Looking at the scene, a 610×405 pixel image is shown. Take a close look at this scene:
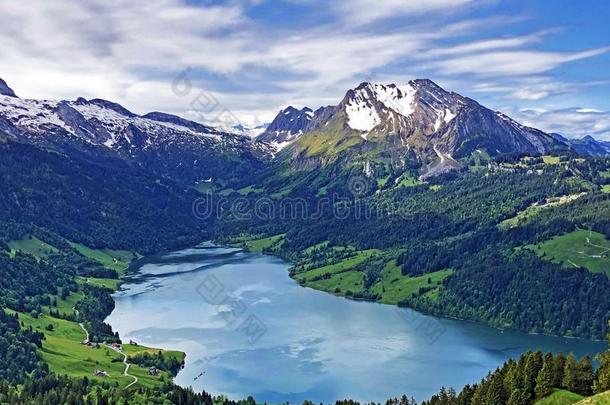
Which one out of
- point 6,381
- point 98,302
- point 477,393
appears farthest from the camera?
point 98,302

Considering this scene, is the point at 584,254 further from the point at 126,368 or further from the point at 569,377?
the point at 569,377

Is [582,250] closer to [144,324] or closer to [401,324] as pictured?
[401,324]

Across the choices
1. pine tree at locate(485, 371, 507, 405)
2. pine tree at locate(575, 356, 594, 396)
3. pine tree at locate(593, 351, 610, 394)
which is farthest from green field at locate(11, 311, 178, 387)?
pine tree at locate(593, 351, 610, 394)

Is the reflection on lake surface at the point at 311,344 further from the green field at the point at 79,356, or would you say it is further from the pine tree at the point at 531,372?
the pine tree at the point at 531,372

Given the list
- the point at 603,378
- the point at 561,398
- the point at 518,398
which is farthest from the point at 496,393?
the point at 603,378

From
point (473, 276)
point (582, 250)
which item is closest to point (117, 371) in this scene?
point (473, 276)

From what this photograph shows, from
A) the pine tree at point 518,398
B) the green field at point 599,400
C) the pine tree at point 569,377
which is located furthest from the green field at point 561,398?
the green field at point 599,400

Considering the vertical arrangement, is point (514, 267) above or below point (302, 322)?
above
